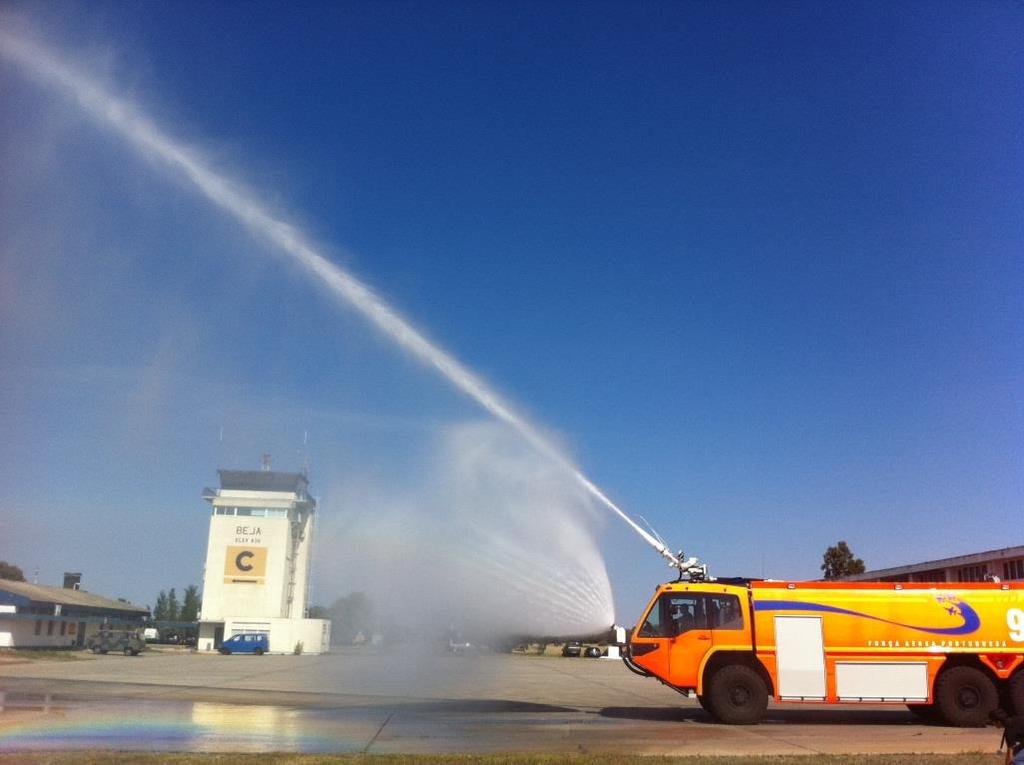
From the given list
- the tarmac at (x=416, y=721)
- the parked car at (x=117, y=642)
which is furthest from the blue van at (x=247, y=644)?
the tarmac at (x=416, y=721)

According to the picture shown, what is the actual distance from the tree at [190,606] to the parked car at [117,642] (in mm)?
83585

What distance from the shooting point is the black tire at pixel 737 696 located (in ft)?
67.8

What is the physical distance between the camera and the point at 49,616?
237ft

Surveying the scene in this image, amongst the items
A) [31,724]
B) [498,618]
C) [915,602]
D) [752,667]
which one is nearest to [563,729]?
[752,667]

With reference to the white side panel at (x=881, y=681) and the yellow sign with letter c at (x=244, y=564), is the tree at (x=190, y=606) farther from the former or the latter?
the white side panel at (x=881, y=681)

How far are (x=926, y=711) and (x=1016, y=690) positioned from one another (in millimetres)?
2254

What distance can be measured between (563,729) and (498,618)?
16.4 m

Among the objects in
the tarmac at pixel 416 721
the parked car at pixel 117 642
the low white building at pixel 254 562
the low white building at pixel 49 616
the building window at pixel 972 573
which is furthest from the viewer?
the low white building at pixel 254 562

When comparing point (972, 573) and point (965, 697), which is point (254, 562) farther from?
point (965, 697)

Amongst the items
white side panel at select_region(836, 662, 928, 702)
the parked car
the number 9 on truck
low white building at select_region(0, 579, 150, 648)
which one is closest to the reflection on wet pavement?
white side panel at select_region(836, 662, 928, 702)

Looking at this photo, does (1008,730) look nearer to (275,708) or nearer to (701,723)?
(701,723)

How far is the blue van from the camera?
79.1 metres

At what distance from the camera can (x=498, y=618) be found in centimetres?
3553

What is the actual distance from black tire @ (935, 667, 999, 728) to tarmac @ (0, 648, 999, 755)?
63 cm
